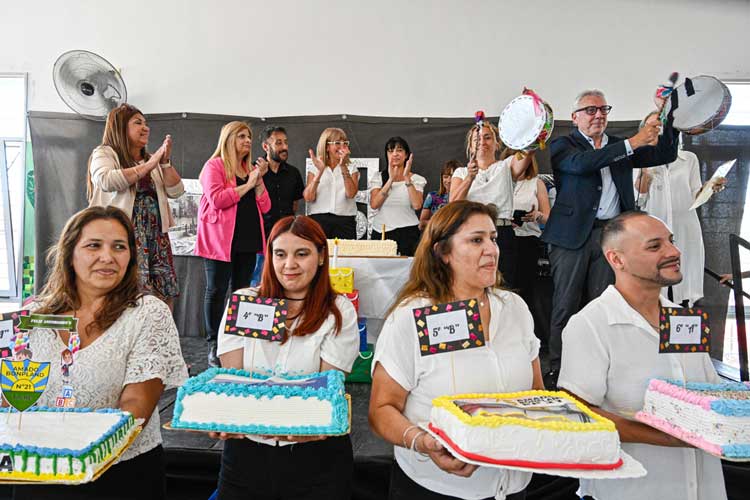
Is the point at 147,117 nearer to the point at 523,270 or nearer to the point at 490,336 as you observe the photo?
the point at 523,270

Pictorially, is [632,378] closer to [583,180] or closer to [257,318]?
[257,318]

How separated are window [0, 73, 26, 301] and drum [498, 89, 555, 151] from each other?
506 cm

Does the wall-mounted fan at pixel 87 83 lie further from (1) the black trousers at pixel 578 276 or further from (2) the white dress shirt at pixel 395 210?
(1) the black trousers at pixel 578 276

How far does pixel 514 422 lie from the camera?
3.90 ft

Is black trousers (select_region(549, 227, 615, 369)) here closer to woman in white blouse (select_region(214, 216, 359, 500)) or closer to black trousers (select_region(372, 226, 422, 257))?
black trousers (select_region(372, 226, 422, 257))

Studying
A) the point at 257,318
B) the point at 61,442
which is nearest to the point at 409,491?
the point at 257,318

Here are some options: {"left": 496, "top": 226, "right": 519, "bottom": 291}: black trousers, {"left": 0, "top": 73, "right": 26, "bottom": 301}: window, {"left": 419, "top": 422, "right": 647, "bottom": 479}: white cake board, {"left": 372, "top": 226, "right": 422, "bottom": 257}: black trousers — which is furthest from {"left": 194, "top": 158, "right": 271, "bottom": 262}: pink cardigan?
{"left": 0, "top": 73, "right": 26, "bottom": 301}: window

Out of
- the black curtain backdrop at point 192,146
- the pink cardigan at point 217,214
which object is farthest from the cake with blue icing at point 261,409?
the black curtain backdrop at point 192,146

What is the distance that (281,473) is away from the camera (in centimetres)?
148

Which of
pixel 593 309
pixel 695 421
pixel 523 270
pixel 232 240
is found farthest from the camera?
pixel 523 270

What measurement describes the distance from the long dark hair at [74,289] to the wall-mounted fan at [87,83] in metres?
3.77

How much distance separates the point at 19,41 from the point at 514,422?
6368 millimetres

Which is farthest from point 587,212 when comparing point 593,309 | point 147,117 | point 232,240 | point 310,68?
point 147,117

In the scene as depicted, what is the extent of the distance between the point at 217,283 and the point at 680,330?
2858mm
